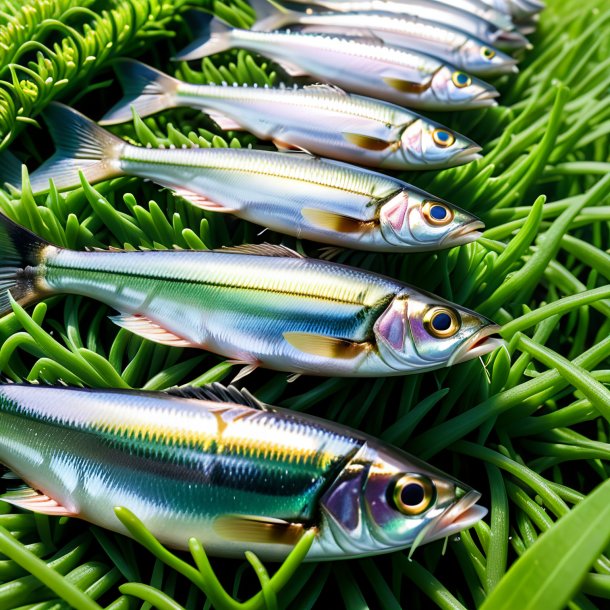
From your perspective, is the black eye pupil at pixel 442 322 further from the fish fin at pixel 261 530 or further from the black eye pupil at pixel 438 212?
the fish fin at pixel 261 530

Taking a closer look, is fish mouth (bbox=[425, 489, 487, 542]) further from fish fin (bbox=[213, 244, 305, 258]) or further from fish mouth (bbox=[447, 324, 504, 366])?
fish fin (bbox=[213, 244, 305, 258])

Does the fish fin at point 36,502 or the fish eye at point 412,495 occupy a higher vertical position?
the fish eye at point 412,495

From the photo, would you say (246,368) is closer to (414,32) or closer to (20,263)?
(20,263)

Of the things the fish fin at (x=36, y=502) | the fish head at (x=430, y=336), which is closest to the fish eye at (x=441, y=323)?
the fish head at (x=430, y=336)

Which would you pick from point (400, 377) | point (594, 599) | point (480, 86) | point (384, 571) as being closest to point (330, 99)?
point (480, 86)

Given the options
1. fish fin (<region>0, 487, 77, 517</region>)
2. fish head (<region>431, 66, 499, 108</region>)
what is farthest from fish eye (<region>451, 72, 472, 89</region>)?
fish fin (<region>0, 487, 77, 517</region>)

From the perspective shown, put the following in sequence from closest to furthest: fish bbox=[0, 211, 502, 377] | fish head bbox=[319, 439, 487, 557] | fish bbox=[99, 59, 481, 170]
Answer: fish head bbox=[319, 439, 487, 557]
fish bbox=[0, 211, 502, 377]
fish bbox=[99, 59, 481, 170]
